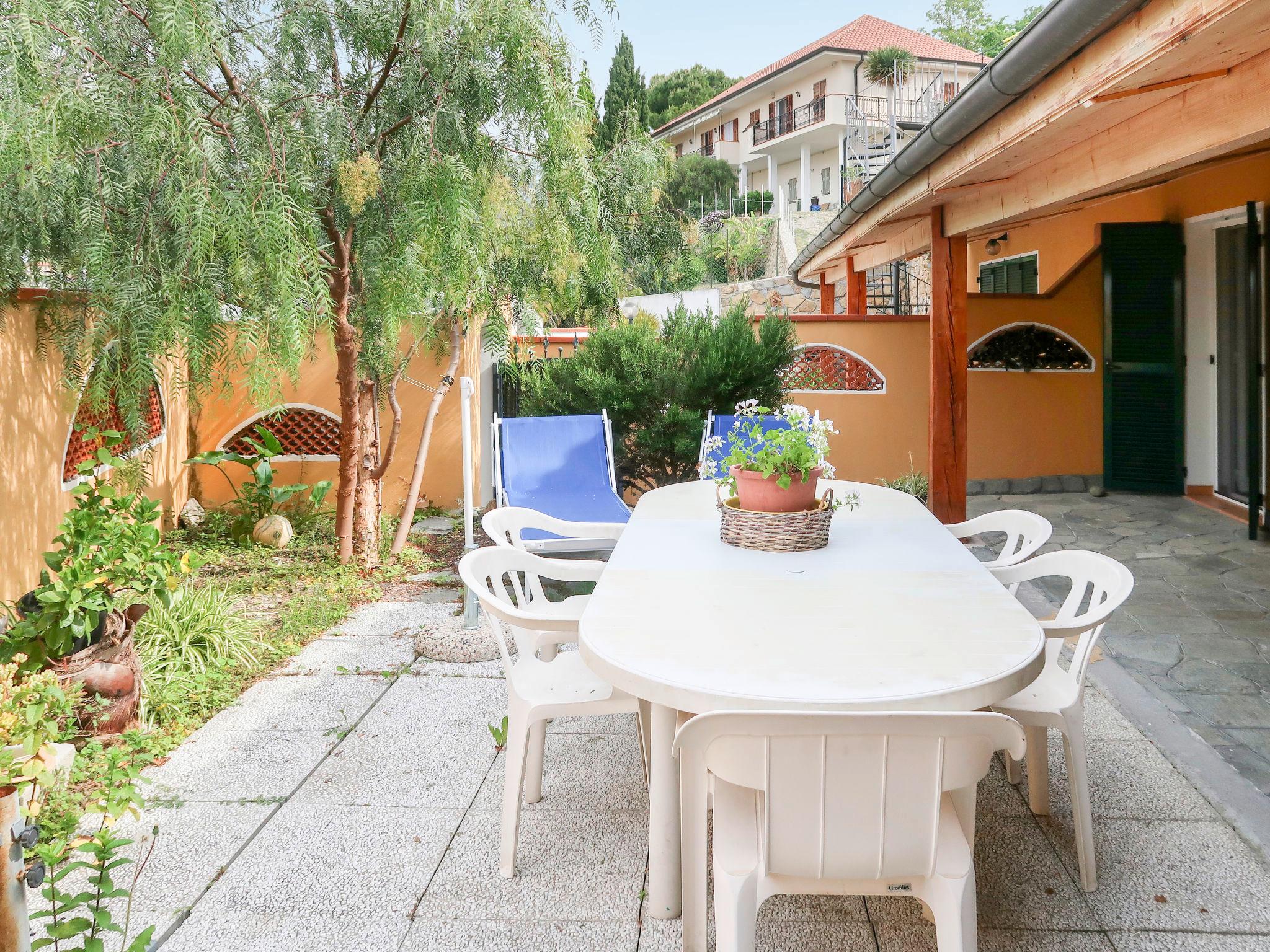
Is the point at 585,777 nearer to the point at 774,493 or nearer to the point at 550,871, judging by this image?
the point at 550,871

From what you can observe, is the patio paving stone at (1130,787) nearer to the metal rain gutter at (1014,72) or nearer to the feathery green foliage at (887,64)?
the metal rain gutter at (1014,72)

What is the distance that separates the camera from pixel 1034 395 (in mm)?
8023

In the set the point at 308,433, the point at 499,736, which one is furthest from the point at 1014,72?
the point at 308,433

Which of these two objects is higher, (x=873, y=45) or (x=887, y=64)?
(x=873, y=45)

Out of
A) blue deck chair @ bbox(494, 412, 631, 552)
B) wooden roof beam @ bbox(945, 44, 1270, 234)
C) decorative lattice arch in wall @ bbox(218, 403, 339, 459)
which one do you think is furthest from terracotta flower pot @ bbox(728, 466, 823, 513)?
decorative lattice arch in wall @ bbox(218, 403, 339, 459)

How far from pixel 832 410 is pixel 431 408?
3.59m

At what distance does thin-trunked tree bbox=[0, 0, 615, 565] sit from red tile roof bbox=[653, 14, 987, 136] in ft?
84.0

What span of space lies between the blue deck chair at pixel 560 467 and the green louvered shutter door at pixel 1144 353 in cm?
428

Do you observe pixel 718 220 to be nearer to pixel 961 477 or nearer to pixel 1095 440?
pixel 1095 440

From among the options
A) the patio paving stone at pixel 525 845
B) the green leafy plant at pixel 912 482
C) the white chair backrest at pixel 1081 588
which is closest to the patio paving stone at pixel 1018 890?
the patio paving stone at pixel 525 845

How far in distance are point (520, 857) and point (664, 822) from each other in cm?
53

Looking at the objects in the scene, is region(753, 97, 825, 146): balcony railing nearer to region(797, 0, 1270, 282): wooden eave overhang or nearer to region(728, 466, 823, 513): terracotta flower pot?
region(797, 0, 1270, 282): wooden eave overhang

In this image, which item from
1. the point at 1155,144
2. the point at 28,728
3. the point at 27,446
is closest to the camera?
the point at 28,728

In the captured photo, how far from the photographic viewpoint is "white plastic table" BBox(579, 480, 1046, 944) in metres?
1.63
